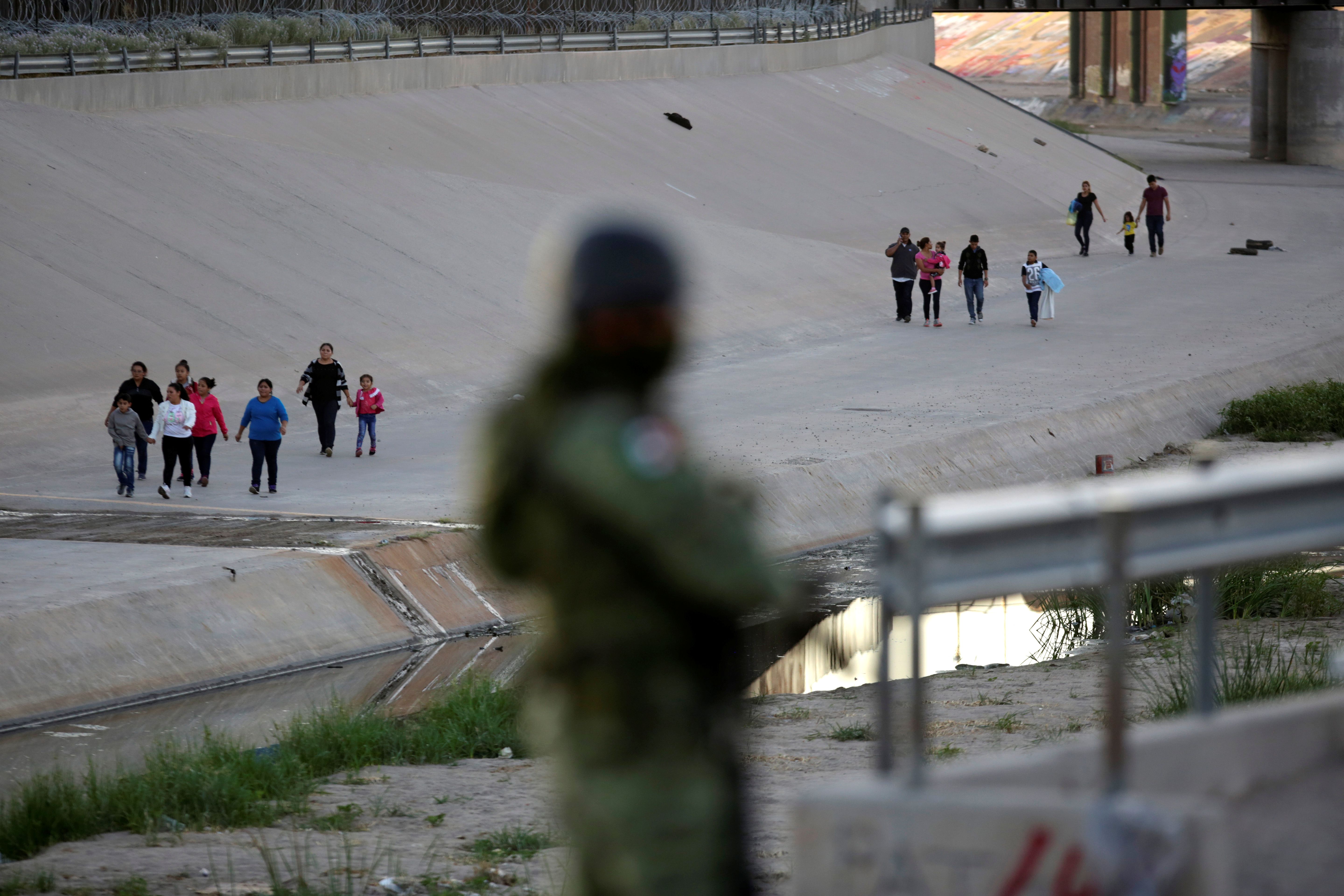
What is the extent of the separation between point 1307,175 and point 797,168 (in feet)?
78.4

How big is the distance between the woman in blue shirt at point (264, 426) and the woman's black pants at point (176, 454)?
583 mm

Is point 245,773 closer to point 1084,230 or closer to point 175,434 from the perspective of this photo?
point 175,434

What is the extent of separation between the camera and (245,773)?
873cm

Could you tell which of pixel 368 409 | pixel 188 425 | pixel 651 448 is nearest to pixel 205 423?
pixel 188 425

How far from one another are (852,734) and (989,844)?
269 inches

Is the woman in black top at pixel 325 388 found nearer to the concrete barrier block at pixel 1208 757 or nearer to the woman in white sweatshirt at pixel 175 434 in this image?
the woman in white sweatshirt at pixel 175 434

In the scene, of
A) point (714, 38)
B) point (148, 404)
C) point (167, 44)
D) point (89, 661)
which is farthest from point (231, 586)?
point (714, 38)

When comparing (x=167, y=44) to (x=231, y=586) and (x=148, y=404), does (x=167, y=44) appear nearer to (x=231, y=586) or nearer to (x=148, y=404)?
(x=148, y=404)

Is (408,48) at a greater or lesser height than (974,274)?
greater

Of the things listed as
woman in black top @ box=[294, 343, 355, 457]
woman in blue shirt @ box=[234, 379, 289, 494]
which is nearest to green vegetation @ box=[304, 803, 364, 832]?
woman in blue shirt @ box=[234, 379, 289, 494]

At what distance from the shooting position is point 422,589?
14.9 metres

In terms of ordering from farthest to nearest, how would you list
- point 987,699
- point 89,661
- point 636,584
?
point 89,661, point 987,699, point 636,584

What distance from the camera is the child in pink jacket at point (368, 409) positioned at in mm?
18891

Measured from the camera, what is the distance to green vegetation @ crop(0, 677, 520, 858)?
7.92m
